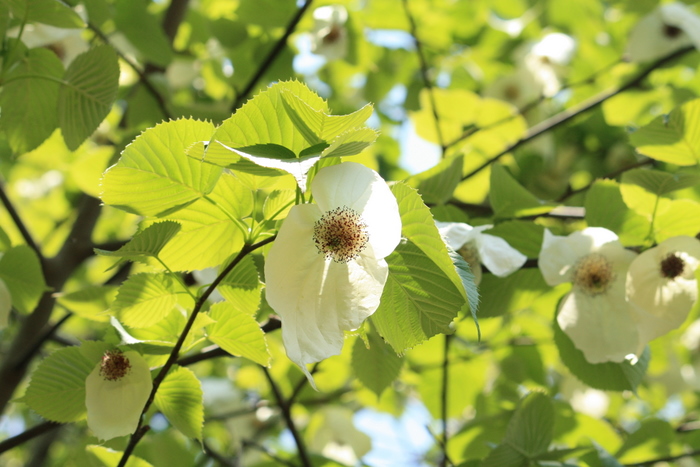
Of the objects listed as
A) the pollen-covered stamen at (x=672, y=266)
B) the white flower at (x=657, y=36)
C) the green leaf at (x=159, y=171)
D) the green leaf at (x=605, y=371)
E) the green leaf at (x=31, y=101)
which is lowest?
the green leaf at (x=605, y=371)

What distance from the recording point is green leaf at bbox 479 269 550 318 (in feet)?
2.71

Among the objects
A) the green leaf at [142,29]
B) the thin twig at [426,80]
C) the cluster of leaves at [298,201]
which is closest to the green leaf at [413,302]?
the cluster of leaves at [298,201]

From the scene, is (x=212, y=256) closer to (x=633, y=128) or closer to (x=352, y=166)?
(x=352, y=166)

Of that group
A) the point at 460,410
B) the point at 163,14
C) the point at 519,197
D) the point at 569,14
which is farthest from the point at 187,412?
the point at 569,14

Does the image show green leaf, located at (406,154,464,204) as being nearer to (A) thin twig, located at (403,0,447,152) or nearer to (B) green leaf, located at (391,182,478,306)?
(B) green leaf, located at (391,182,478,306)

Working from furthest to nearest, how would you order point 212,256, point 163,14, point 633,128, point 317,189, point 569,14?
point 569,14, point 163,14, point 633,128, point 212,256, point 317,189

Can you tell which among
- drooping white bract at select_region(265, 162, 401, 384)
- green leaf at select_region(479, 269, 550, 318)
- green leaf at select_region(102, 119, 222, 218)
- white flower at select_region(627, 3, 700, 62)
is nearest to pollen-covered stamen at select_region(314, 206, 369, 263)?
drooping white bract at select_region(265, 162, 401, 384)

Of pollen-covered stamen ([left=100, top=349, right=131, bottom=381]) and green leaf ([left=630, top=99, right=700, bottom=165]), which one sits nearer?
pollen-covered stamen ([left=100, top=349, right=131, bottom=381])

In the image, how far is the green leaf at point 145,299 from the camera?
63 centimetres

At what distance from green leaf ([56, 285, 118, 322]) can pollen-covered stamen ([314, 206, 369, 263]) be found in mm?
402

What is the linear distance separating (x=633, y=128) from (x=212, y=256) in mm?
565

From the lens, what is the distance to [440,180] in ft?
2.64

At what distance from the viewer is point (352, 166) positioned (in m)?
0.50

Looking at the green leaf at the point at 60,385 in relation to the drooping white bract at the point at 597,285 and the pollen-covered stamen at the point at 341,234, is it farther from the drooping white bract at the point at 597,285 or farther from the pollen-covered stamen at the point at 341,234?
the drooping white bract at the point at 597,285
